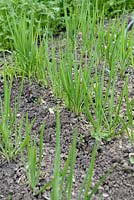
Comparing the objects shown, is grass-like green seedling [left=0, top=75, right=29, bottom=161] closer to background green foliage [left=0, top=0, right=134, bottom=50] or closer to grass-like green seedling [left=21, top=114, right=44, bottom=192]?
grass-like green seedling [left=21, top=114, right=44, bottom=192]

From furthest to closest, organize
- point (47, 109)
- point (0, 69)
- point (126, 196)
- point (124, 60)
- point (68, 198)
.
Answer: point (0, 69), point (124, 60), point (47, 109), point (126, 196), point (68, 198)

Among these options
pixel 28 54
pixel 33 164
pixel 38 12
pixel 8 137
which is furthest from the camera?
pixel 38 12

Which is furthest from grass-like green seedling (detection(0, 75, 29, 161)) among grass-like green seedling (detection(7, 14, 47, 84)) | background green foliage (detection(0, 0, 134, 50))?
background green foliage (detection(0, 0, 134, 50))

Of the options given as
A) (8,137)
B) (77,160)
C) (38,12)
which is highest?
(38,12)

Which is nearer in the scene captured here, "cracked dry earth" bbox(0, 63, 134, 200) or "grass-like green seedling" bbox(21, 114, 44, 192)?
"grass-like green seedling" bbox(21, 114, 44, 192)

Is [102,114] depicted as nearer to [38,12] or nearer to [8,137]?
[8,137]

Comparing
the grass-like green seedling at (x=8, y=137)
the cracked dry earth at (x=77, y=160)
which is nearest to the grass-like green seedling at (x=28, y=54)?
the cracked dry earth at (x=77, y=160)

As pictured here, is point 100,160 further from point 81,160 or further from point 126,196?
point 126,196

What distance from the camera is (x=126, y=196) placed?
180 cm

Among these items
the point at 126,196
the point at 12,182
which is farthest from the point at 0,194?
the point at 126,196

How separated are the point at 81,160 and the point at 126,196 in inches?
10.7

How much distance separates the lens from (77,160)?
6.53ft

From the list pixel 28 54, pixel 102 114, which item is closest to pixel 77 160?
pixel 102 114

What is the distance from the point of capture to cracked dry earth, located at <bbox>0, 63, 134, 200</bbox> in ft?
6.00
